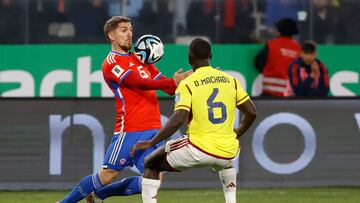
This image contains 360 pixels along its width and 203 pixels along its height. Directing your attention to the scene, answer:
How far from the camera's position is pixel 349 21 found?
17.7 meters

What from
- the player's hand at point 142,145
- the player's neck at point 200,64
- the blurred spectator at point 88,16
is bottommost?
the player's hand at point 142,145

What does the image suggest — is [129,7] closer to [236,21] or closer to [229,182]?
[236,21]

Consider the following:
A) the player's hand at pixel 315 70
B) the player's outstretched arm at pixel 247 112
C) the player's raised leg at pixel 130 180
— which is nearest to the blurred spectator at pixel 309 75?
the player's hand at pixel 315 70

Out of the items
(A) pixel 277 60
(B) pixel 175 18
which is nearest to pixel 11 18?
(B) pixel 175 18

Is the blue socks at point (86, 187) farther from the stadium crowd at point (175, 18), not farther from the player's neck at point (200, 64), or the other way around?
the stadium crowd at point (175, 18)

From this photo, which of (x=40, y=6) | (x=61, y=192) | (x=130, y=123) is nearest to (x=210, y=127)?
(x=130, y=123)

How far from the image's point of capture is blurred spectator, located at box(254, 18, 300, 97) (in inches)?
688

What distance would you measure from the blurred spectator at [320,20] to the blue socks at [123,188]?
7593 mm

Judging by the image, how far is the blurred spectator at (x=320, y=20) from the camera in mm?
17547

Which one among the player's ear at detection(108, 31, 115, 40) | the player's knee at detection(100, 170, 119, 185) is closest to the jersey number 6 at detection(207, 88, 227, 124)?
the player's knee at detection(100, 170, 119, 185)

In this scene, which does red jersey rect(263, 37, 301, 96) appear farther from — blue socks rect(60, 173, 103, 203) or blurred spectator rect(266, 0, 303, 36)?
blue socks rect(60, 173, 103, 203)

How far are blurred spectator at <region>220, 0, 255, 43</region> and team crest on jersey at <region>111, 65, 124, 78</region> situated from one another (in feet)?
24.0

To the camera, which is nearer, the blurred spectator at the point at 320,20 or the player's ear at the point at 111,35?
the player's ear at the point at 111,35

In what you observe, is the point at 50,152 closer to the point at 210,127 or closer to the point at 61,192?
the point at 61,192
